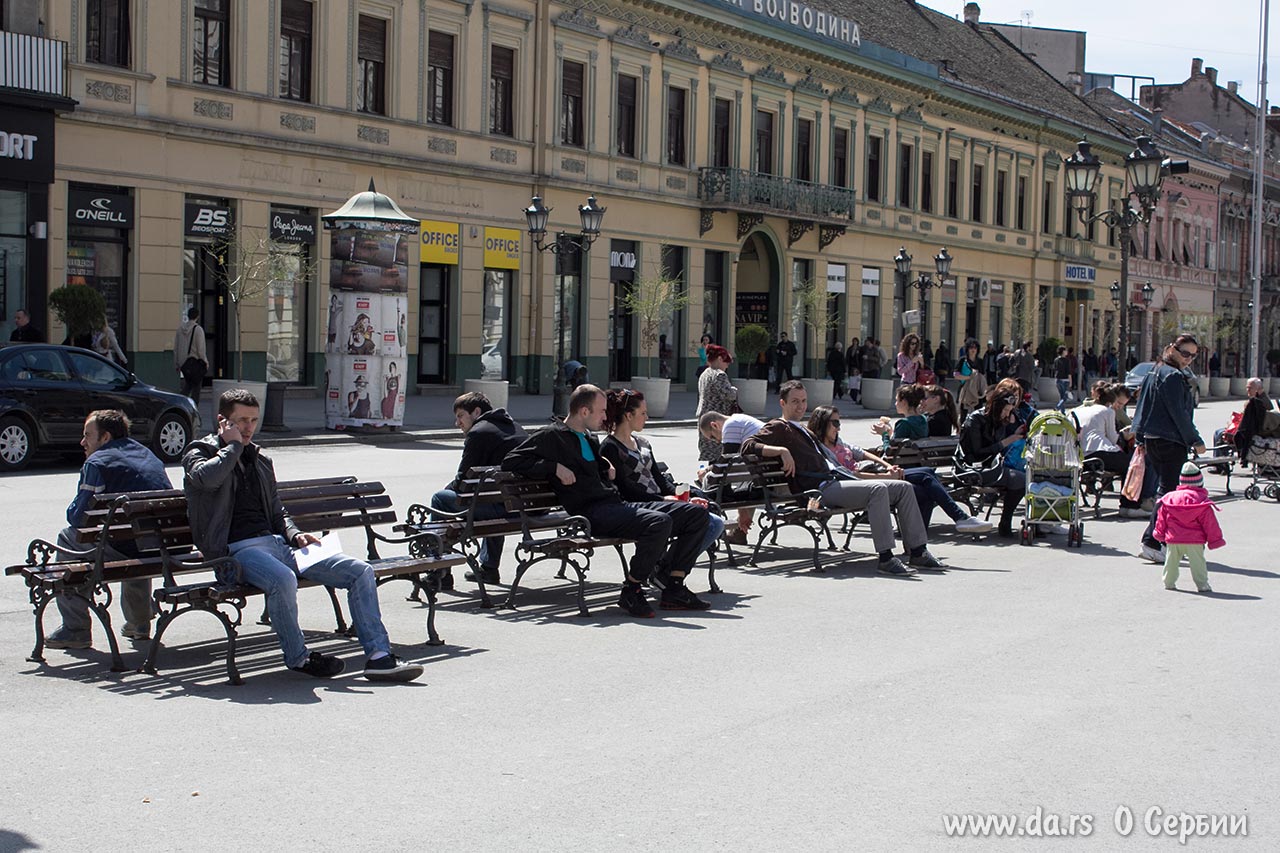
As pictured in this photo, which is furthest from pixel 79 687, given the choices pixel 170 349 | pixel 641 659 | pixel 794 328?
pixel 794 328

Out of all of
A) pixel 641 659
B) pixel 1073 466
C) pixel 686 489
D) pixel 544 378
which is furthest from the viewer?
pixel 544 378

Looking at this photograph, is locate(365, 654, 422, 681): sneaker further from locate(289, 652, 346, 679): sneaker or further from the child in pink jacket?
the child in pink jacket

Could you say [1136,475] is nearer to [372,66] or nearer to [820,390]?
[372,66]

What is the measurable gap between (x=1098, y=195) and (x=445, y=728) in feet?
210

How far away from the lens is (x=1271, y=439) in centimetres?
1994

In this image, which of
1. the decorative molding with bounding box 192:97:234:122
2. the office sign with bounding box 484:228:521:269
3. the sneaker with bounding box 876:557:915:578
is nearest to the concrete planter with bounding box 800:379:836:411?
the office sign with bounding box 484:228:521:269

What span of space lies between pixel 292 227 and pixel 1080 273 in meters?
41.8

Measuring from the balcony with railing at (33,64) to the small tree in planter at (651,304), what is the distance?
1550cm

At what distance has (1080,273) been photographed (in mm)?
65062

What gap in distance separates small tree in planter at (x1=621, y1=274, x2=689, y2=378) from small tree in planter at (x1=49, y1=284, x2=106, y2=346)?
52.8 feet

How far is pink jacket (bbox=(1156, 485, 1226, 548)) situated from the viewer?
11.7 meters

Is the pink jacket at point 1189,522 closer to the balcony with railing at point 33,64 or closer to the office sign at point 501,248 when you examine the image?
the balcony with railing at point 33,64

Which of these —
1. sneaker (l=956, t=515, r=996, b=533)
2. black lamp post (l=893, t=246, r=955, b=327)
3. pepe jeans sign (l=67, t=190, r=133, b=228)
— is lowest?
sneaker (l=956, t=515, r=996, b=533)

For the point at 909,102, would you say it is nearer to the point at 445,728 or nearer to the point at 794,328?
the point at 794,328
